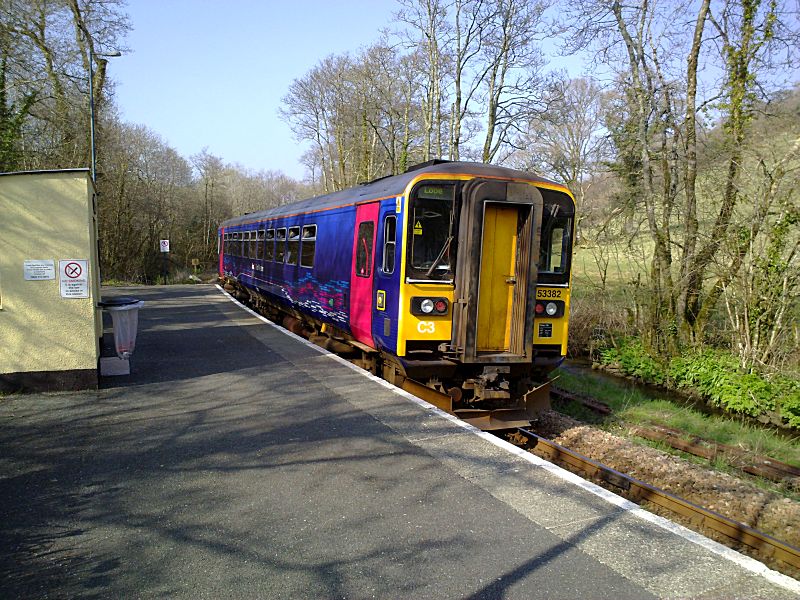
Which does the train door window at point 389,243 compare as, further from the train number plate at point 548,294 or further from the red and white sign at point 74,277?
the red and white sign at point 74,277

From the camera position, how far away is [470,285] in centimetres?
660

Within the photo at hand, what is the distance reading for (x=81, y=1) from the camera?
24844 millimetres

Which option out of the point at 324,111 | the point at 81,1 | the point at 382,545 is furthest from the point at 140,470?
the point at 324,111

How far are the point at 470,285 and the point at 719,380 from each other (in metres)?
7.30

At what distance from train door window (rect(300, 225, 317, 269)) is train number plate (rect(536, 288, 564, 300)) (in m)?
4.89

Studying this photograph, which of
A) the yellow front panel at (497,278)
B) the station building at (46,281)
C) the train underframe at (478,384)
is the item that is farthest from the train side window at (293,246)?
the yellow front panel at (497,278)

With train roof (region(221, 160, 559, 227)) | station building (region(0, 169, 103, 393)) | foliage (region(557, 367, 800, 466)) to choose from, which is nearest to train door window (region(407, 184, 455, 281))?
train roof (region(221, 160, 559, 227))

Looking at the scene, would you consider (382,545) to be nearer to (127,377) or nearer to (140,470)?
(140,470)

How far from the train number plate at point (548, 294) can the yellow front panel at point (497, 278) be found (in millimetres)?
456

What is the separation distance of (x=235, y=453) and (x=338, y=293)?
4364 mm

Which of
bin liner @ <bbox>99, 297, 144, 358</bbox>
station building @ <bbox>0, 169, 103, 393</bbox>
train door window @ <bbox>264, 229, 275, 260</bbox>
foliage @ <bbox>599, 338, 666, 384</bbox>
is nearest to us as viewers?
station building @ <bbox>0, 169, 103, 393</bbox>

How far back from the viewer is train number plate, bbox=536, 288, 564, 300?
718 cm

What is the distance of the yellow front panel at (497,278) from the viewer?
6.80 meters

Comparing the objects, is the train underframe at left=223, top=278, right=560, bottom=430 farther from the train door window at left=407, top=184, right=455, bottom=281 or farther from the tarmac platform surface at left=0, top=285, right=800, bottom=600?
the train door window at left=407, top=184, right=455, bottom=281
